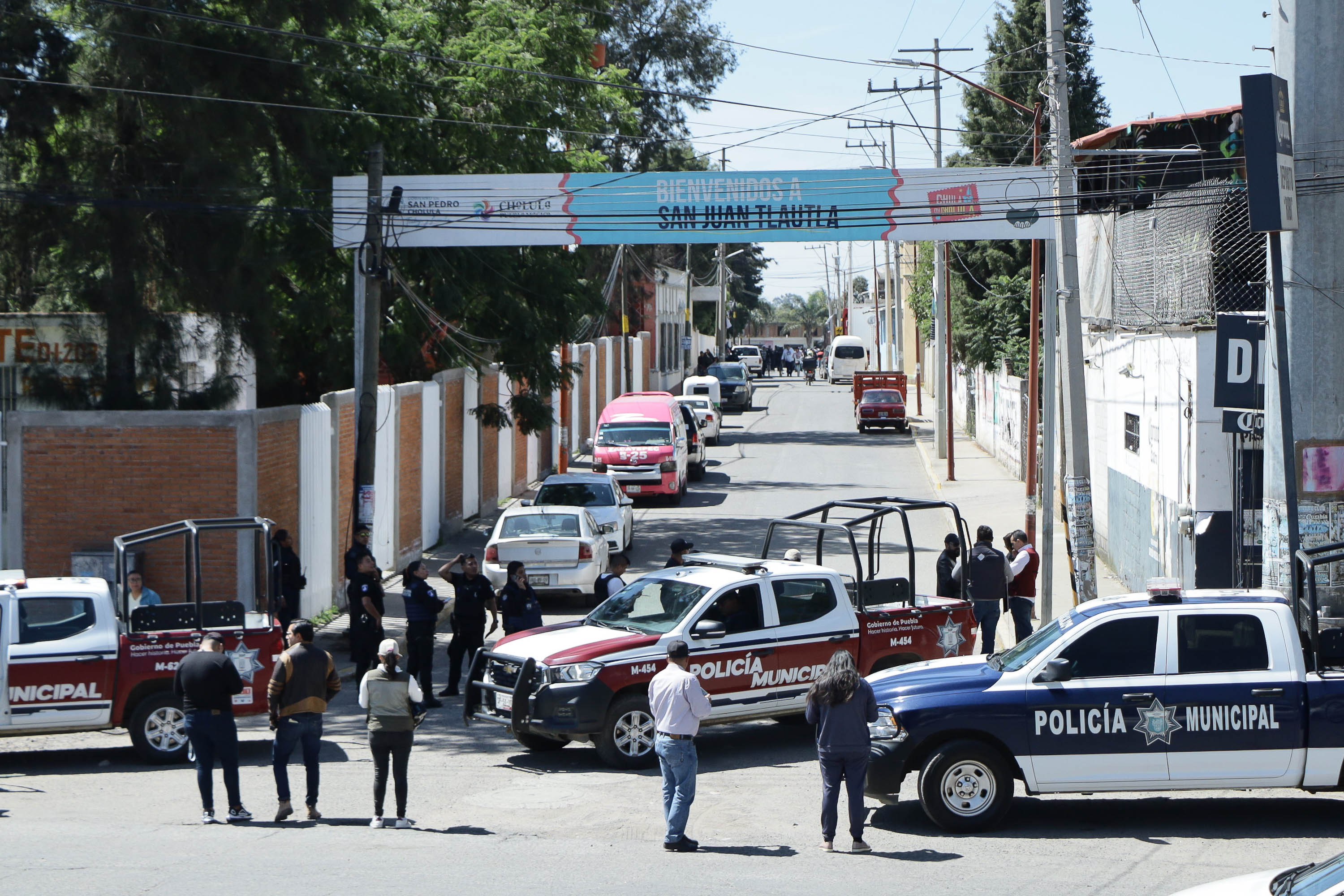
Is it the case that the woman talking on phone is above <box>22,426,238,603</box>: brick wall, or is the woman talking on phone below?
below

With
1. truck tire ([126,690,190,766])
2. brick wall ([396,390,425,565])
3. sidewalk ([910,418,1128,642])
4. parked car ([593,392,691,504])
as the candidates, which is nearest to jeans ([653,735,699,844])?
truck tire ([126,690,190,766])

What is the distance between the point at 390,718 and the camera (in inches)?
388

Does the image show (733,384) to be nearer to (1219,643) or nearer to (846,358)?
(846,358)

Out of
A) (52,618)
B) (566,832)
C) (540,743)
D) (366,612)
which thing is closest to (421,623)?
(366,612)

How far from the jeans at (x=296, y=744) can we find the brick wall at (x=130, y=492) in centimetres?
742

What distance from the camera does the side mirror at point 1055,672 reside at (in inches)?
383

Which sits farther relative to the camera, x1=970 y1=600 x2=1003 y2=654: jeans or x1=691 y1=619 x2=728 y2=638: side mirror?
x1=970 y1=600 x2=1003 y2=654: jeans

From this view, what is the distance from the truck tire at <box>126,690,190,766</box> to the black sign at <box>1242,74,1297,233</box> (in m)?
10.2

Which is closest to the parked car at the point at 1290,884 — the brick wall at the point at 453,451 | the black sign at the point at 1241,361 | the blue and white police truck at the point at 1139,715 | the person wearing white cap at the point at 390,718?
the blue and white police truck at the point at 1139,715

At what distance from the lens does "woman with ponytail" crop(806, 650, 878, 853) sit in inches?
365

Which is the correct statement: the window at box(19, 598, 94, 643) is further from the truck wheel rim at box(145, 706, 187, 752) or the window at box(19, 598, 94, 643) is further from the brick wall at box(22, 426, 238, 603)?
the brick wall at box(22, 426, 238, 603)

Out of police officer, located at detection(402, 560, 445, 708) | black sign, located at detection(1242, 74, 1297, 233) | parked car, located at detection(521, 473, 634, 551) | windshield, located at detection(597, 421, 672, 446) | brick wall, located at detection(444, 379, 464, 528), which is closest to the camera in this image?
black sign, located at detection(1242, 74, 1297, 233)

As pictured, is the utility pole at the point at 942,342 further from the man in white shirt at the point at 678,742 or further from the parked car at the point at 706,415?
the man in white shirt at the point at 678,742

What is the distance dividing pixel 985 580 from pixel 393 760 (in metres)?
7.79
